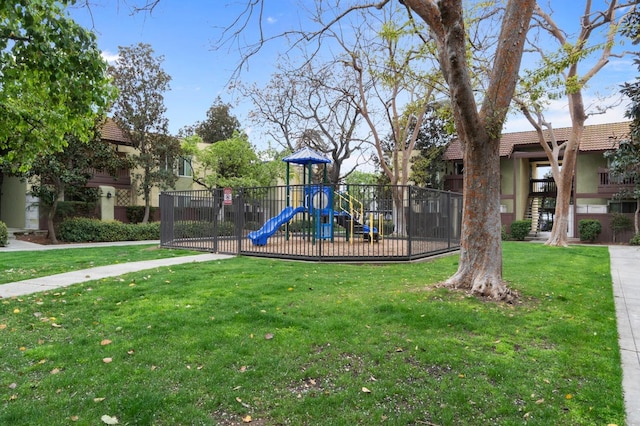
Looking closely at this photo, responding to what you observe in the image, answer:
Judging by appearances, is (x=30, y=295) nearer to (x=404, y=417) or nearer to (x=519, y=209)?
(x=404, y=417)

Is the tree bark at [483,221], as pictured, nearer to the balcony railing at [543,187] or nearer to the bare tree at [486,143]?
the bare tree at [486,143]

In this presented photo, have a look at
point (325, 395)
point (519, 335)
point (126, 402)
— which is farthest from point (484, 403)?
point (126, 402)

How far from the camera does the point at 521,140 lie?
93.0 feet

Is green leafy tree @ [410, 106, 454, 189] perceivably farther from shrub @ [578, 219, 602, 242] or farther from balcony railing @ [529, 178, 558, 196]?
shrub @ [578, 219, 602, 242]

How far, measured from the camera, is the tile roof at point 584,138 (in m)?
25.1

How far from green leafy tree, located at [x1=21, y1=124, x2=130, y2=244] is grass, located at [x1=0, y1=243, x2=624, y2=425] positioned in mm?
13370

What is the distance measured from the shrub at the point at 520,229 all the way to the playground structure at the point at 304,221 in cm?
1186

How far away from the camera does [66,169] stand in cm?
1891

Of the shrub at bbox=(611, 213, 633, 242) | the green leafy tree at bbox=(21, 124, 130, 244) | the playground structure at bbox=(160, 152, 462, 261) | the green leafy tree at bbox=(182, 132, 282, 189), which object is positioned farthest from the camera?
the green leafy tree at bbox=(182, 132, 282, 189)

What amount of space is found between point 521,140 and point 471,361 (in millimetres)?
27595

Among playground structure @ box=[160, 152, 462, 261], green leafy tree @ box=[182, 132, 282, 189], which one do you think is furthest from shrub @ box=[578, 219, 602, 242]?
green leafy tree @ box=[182, 132, 282, 189]

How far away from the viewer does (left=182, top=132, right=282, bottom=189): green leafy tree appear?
24875 mm

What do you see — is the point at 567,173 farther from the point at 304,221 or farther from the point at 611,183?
the point at 304,221

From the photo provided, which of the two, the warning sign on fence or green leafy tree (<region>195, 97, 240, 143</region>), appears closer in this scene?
the warning sign on fence
